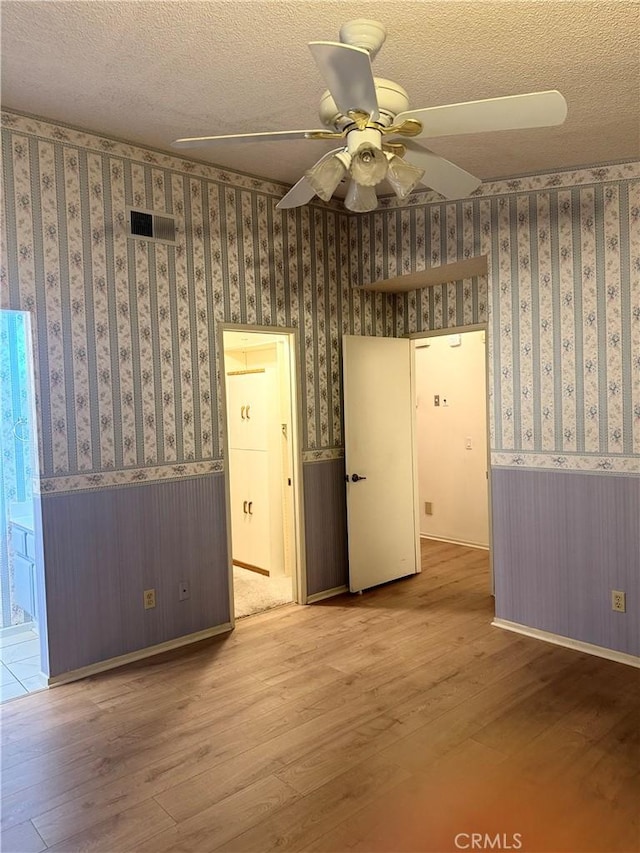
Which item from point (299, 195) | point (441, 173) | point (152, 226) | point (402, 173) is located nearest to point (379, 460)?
point (152, 226)

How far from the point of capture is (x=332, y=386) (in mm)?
4949

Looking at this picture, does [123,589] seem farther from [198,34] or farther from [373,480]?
[198,34]

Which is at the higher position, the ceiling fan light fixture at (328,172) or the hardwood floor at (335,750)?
the ceiling fan light fixture at (328,172)

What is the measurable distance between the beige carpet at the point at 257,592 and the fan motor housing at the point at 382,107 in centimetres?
347

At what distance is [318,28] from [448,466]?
4.80 meters

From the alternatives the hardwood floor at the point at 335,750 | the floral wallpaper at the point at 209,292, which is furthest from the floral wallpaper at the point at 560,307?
the hardwood floor at the point at 335,750

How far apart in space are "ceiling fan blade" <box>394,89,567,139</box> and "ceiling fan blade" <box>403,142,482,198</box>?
15cm

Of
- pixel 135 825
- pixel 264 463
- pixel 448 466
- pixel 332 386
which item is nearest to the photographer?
pixel 135 825

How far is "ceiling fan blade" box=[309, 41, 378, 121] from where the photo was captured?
1569 millimetres

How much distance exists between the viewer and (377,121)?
77.3 inches

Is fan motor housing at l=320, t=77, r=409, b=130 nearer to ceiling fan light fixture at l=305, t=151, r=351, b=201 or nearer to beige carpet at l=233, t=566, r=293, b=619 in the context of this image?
ceiling fan light fixture at l=305, t=151, r=351, b=201

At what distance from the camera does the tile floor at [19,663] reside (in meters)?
3.42

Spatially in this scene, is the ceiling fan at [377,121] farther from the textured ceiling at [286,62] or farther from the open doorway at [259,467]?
the open doorway at [259,467]

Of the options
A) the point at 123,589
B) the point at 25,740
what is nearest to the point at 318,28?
the point at 123,589
